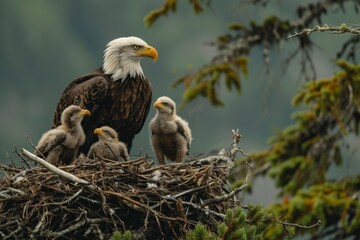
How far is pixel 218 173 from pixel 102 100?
208 centimetres

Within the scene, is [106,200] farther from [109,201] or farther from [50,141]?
[50,141]

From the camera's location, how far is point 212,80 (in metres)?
18.1

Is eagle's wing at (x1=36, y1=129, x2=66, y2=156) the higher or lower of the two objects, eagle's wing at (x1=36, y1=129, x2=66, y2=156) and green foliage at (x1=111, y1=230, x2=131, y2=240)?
the higher

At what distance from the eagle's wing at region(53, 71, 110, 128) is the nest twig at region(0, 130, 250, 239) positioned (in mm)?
1912

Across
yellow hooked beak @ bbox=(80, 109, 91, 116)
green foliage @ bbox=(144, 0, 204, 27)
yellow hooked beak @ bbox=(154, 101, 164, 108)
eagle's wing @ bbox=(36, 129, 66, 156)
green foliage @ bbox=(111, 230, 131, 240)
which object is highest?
green foliage @ bbox=(144, 0, 204, 27)

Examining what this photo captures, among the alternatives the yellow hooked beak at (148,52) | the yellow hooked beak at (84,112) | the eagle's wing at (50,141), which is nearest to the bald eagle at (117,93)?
the yellow hooked beak at (148,52)

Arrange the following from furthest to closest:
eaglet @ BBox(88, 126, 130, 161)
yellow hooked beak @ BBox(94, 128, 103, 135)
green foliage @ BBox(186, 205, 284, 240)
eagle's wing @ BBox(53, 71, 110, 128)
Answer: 1. eagle's wing @ BBox(53, 71, 110, 128)
2. yellow hooked beak @ BBox(94, 128, 103, 135)
3. eaglet @ BBox(88, 126, 130, 161)
4. green foliage @ BBox(186, 205, 284, 240)

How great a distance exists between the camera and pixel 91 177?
9.03 meters

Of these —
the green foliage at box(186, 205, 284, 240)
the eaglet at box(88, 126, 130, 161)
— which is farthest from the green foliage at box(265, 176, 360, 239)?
the green foliage at box(186, 205, 284, 240)

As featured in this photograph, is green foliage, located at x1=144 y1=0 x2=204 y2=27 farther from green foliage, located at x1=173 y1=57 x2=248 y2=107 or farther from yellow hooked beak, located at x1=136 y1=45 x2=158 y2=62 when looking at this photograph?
yellow hooked beak, located at x1=136 y1=45 x2=158 y2=62

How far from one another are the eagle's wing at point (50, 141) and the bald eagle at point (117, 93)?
2.69 ft

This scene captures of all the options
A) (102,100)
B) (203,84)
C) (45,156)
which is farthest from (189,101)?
(45,156)

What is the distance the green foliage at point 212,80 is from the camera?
59.3ft

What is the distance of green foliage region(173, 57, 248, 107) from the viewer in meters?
18.1
